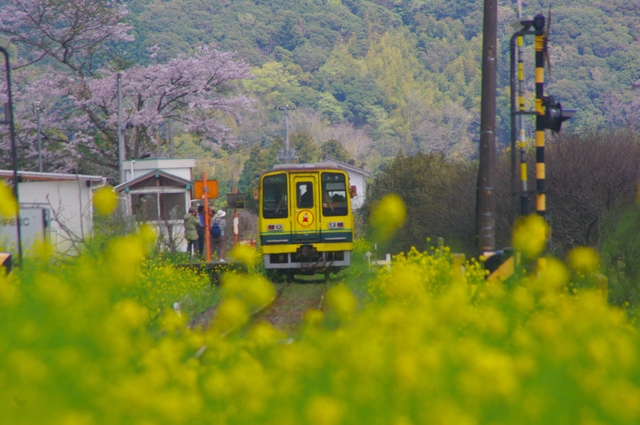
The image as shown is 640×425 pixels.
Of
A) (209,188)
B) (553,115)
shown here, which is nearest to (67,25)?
(209,188)

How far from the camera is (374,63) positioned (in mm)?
113000

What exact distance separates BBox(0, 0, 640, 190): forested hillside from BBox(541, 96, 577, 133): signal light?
48.5 m

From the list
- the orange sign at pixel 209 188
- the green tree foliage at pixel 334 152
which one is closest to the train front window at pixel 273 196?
the orange sign at pixel 209 188

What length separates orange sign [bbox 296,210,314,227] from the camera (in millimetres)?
18172

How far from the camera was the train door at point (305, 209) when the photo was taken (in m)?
18.1

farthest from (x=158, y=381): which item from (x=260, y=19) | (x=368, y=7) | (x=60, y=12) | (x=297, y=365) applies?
(x=368, y=7)

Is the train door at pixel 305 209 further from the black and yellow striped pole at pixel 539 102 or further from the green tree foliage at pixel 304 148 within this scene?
the green tree foliage at pixel 304 148

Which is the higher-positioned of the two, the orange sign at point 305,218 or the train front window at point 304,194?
the train front window at point 304,194

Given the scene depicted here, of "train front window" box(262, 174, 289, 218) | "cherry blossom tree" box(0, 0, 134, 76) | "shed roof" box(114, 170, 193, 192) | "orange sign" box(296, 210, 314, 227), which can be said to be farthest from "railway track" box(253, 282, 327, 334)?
"cherry blossom tree" box(0, 0, 134, 76)

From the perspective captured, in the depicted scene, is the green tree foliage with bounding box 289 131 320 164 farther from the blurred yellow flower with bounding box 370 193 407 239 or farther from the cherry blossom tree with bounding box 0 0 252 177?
the blurred yellow flower with bounding box 370 193 407 239

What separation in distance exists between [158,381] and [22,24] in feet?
109

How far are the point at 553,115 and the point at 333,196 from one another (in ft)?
25.4

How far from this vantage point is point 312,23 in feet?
387

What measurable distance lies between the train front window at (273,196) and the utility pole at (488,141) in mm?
6407
